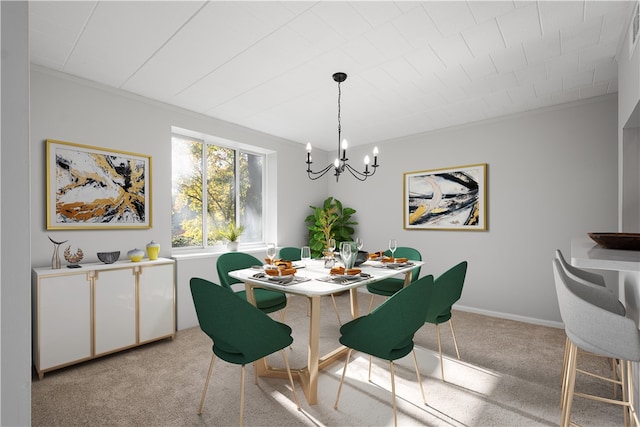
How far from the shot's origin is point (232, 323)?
5.62 feet

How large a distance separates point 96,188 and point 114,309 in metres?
1.20

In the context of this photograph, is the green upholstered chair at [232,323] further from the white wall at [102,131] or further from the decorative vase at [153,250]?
the white wall at [102,131]

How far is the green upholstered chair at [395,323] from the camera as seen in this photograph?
5.65 feet

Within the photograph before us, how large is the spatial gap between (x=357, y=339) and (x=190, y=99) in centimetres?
305

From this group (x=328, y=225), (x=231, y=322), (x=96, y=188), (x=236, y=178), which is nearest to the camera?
(x=231, y=322)

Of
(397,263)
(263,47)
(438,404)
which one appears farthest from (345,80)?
(438,404)

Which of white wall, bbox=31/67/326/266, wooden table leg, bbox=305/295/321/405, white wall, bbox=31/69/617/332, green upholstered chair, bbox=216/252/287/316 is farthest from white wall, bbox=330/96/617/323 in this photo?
white wall, bbox=31/67/326/266

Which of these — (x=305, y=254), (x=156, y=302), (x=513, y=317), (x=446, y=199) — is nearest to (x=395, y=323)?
(x=305, y=254)

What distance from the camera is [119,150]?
320 cm

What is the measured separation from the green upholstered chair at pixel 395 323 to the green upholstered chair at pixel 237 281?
3.93ft

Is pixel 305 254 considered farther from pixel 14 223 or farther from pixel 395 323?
pixel 14 223

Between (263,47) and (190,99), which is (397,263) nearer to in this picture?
(263,47)

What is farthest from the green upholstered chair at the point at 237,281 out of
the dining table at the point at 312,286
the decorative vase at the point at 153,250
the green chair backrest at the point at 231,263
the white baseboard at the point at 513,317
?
the white baseboard at the point at 513,317

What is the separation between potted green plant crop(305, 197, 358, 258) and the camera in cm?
518
